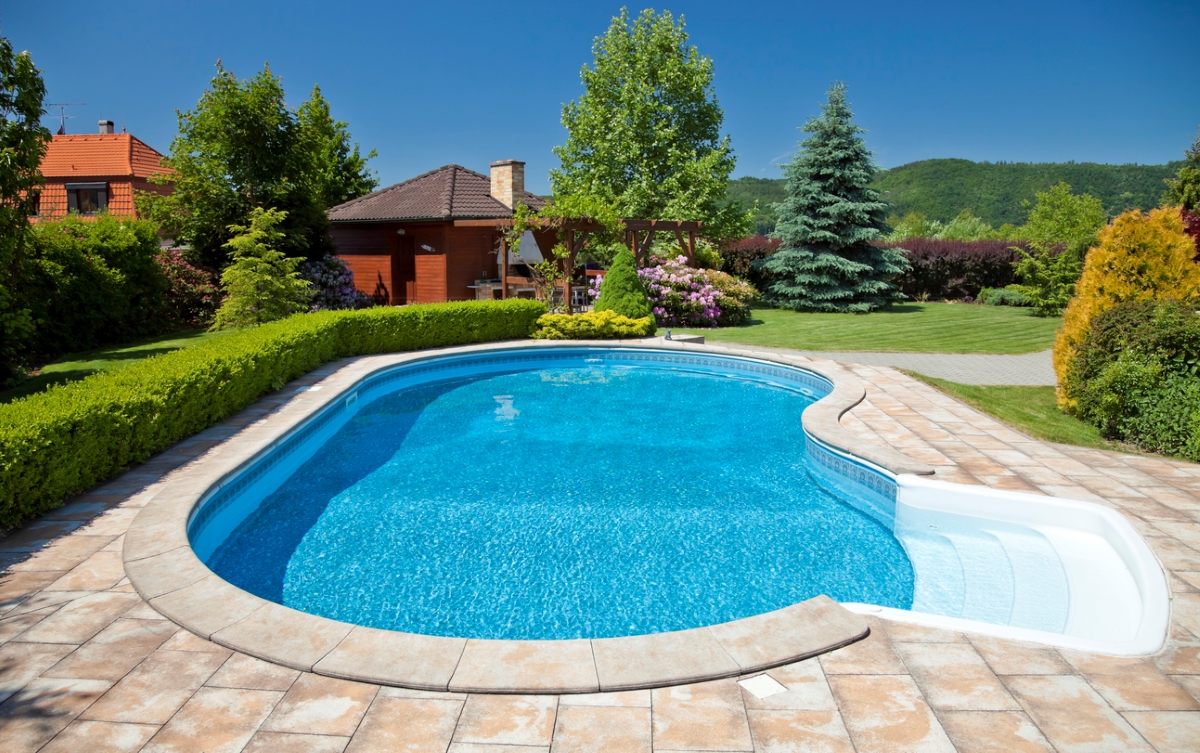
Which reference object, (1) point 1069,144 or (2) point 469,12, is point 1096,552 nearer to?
(2) point 469,12

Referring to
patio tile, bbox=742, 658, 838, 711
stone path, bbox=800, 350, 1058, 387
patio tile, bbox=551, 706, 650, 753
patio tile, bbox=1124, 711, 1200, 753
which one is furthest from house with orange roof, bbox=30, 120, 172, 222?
patio tile, bbox=1124, 711, 1200, 753

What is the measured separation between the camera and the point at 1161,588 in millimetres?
4219

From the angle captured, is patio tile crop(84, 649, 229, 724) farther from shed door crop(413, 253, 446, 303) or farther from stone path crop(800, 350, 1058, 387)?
shed door crop(413, 253, 446, 303)

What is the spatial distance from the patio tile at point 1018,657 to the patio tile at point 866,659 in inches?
18.2

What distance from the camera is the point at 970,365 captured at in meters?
13.1

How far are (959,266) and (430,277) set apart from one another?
20107 mm

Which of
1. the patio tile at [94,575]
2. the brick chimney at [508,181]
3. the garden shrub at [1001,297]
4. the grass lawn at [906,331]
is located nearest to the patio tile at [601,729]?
the patio tile at [94,575]

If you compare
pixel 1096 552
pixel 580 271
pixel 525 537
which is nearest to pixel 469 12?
pixel 580 271

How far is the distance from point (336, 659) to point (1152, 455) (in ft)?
27.0

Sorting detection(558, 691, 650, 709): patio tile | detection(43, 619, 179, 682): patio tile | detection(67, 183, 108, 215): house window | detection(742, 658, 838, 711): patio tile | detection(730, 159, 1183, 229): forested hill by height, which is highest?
detection(730, 159, 1183, 229): forested hill

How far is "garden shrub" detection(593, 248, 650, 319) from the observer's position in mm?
16609

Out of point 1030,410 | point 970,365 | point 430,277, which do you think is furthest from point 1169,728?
point 430,277

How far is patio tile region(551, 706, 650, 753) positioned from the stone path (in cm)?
1033

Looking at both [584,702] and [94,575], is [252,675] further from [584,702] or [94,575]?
[94,575]
